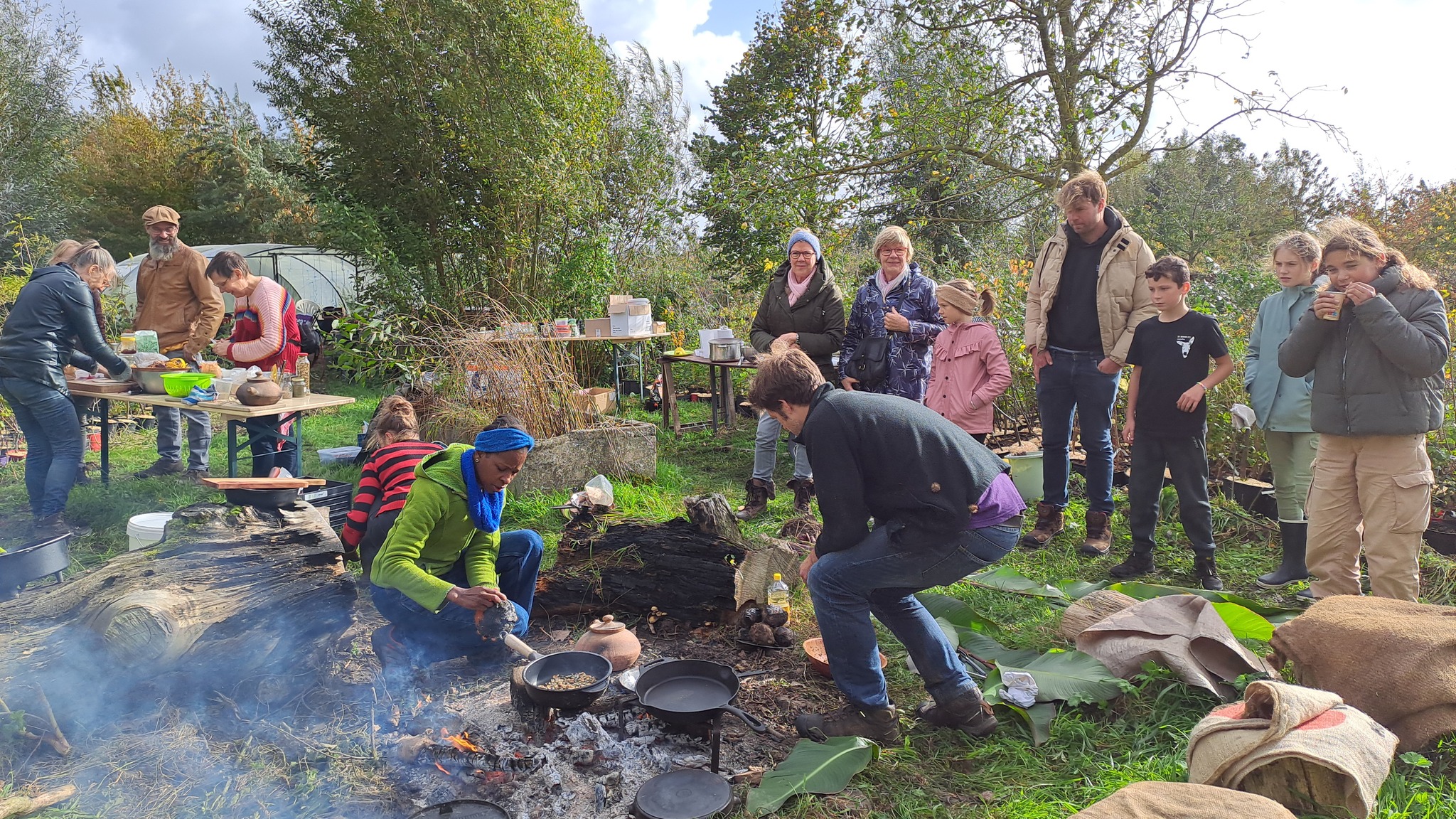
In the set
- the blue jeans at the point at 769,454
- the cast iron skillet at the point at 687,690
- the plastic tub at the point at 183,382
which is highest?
the plastic tub at the point at 183,382

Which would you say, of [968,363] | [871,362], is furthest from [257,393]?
[968,363]

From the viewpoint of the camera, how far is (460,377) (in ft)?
21.2

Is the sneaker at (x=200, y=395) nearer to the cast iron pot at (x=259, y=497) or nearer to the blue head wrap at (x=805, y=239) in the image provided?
the cast iron pot at (x=259, y=497)

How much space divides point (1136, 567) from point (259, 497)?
15.1 ft

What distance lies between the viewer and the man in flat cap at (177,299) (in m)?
5.93

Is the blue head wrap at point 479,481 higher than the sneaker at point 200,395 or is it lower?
lower

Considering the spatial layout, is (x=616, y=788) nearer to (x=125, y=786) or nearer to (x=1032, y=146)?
(x=125, y=786)

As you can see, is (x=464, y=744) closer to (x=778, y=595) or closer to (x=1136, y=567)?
(x=778, y=595)

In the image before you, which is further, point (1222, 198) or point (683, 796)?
point (1222, 198)

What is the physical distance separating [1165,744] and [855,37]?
7.93 metres

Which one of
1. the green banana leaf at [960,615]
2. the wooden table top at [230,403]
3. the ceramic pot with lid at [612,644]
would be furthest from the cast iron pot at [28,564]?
the green banana leaf at [960,615]

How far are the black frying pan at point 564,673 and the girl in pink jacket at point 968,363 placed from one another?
118 inches

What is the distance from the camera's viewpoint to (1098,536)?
4852 millimetres

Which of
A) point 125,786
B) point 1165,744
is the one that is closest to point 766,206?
point 1165,744
